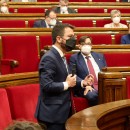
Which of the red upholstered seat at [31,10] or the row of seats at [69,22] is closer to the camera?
the row of seats at [69,22]

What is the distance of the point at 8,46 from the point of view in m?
1.88

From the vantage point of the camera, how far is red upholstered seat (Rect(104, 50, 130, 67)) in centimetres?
171

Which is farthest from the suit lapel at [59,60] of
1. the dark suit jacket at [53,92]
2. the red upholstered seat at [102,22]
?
the red upholstered seat at [102,22]

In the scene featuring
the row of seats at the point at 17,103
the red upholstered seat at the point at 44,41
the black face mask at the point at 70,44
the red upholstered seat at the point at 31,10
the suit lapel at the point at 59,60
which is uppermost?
the black face mask at the point at 70,44

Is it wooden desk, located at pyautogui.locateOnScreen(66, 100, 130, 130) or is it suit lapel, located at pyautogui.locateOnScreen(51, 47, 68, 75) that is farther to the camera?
suit lapel, located at pyautogui.locateOnScreen(51, 47, 68, 75)

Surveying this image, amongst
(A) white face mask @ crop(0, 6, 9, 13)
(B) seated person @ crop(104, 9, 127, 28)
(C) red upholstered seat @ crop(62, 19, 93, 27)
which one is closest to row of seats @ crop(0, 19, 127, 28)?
(C) red upholstered seat @ crop(62, 19, 93, 27)

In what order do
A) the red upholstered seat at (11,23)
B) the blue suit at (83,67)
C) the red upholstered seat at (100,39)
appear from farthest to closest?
the red upholstered seat at (11,23) < the red upholstered seat at (100,39) < the blue suit at (83,67)

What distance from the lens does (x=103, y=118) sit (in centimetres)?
91

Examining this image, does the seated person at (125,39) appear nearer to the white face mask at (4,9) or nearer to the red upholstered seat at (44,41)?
the red upholstered seat at (44,41)

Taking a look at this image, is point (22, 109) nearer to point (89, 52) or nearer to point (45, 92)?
point (45, 92)

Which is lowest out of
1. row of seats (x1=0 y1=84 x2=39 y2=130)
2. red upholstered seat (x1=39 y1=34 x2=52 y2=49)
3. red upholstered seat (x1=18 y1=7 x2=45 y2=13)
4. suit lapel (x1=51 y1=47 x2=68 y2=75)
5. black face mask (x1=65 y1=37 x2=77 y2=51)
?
row of seats (x1=0 y1=84 x2=39 y2=130)

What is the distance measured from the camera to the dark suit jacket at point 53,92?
1066 mm

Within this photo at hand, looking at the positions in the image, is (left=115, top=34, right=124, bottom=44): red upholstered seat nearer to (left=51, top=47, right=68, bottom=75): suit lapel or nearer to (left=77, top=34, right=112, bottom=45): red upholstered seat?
(left=77, top=34, right=112, bottom=45): red upholstered seat

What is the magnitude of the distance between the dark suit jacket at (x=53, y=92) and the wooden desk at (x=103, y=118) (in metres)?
0.14
